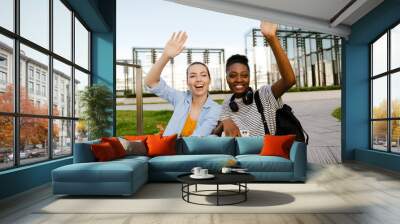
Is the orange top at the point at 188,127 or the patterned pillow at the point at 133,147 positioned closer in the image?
the patterned pillow at the point at 133,147

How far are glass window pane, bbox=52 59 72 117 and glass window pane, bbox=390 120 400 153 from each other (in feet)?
20.7

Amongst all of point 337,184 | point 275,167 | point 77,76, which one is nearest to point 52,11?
point 77,76

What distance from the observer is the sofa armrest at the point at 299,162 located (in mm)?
5707

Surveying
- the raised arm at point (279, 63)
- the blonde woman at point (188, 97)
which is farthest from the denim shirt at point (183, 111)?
the raised arm at point (279, 63)

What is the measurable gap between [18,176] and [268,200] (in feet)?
10.5

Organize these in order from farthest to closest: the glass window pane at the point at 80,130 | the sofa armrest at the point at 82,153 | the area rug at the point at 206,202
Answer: the glass window pane at the point at 80,130 < the sofa armrest at the point at 82,153 < the area rug at the point at 206,202

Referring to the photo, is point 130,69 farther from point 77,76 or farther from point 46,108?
point 46,108

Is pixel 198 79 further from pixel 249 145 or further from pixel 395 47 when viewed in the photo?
pixel 395 47

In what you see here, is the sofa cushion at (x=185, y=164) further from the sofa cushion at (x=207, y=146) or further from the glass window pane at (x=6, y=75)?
the glass window pane at (x=6, y=75)

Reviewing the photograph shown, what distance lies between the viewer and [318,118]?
10.3m

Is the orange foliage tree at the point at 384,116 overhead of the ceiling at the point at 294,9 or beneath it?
beneath

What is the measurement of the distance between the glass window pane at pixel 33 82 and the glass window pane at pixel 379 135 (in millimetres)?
6662

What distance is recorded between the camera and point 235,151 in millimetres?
6707

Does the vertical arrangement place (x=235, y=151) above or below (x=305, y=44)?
below
